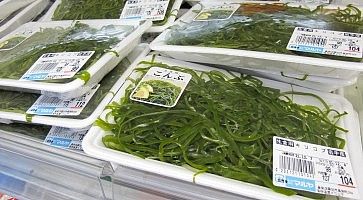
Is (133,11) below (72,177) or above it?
above

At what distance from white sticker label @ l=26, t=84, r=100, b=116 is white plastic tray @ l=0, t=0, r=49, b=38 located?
450mm

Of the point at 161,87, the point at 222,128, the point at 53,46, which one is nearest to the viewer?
the point at 222,128

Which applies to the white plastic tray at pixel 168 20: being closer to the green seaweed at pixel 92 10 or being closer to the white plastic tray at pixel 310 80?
the green seaweed at pixel 92 10

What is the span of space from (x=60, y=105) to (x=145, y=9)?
16.9 inches

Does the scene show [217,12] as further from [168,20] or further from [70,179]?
[70,179]

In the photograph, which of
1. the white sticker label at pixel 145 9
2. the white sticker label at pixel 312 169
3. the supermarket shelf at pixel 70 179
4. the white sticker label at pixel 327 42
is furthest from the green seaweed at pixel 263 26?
the supermarket shelf at pixel 70 179

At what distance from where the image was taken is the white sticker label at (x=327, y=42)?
2.56ft

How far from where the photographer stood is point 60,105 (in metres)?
0.84

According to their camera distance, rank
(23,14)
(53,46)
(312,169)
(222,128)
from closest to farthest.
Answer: (312,169) < (222,128) < (53,46) < (23,14)

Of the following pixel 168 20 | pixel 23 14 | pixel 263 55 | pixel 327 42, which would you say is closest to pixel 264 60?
pixel 263 55

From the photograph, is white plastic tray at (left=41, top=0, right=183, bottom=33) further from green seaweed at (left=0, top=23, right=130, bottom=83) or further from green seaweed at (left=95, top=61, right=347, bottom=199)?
green seaweed at (left=95, top=61, right=347, bottom=199)

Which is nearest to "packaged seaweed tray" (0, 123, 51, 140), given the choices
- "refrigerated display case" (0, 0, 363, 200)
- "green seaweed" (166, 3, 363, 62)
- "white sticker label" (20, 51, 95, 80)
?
"refrigerated display case" (0, 0, 363, 200)

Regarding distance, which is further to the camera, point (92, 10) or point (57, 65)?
point (92, 10)

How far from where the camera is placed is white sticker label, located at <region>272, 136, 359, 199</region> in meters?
0.60
